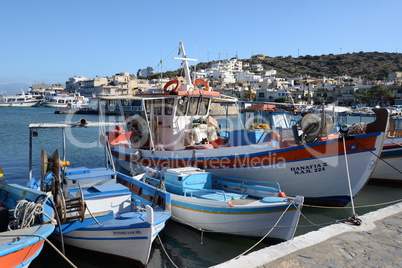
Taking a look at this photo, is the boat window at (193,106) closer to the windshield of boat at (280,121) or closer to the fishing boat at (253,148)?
the fishing boat at (253,148)

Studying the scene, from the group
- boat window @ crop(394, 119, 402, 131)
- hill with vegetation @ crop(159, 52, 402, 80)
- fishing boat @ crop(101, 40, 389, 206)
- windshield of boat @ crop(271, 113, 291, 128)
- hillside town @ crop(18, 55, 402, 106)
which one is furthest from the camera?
hill with vegetation @ crop(159, 52, 402, 80)

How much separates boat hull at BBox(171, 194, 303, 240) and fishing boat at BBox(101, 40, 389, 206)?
1664mm

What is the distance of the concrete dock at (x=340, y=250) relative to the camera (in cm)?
480

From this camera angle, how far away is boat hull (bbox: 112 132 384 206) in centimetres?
1009

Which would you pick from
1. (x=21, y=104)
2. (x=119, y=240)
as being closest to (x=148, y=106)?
(x=119, y=240)

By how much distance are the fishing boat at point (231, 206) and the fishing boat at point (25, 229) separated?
11.4 ft

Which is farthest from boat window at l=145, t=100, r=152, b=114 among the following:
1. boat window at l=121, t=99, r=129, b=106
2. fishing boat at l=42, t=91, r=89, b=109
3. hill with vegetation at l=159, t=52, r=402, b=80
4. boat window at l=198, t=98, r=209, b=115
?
hill with vegetation at l=159, t=52, r=402, b=80

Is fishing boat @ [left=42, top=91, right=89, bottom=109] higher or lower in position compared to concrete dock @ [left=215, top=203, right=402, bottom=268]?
higher

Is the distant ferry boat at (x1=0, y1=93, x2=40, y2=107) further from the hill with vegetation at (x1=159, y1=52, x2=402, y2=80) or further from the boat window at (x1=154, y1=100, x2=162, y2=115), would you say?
the boat window at (x1=154, y1=100, x2=162, y2=115)

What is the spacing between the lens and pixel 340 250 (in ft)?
17.1

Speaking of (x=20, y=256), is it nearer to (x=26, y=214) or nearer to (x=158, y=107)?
(x=26, y=214)

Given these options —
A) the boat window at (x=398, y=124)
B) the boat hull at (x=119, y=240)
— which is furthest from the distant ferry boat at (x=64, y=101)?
the boat hull at (x=119, y=240)

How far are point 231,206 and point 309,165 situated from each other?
3253 millimetres

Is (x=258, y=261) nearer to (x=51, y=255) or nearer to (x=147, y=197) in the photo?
(x=147, y=197)
